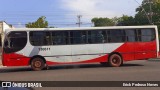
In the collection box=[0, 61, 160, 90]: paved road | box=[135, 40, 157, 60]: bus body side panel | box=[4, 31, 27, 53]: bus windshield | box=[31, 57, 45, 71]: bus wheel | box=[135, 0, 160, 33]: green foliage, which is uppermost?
box=[135, 0, 160, 33]: green foliage

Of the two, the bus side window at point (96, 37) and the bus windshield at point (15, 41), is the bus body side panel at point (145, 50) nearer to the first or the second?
the bus side window at point (96, 37)

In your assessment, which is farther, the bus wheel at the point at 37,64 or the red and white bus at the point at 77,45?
the bus wheel at the point at 37,64

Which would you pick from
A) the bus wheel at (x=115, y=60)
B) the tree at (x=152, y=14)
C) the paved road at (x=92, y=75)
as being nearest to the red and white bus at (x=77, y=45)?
the bus wheel at (x=115, y=60)

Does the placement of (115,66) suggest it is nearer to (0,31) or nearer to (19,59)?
(19,59)

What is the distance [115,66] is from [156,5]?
193 ft

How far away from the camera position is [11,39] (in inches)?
826

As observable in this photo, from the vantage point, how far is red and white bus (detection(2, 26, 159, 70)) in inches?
835

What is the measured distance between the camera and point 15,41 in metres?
21.1

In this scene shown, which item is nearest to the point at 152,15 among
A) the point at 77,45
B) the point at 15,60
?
the point at 77,45

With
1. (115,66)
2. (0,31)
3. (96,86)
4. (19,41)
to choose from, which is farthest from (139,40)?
(0,31)

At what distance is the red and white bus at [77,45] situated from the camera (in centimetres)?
2122

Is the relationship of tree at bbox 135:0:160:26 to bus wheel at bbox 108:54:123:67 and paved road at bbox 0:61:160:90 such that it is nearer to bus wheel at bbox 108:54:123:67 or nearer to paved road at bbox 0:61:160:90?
bus wheel at bbox 108:54:123:67

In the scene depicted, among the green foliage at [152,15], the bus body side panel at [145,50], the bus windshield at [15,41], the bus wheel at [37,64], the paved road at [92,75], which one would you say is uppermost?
the green foliage at [152,15]

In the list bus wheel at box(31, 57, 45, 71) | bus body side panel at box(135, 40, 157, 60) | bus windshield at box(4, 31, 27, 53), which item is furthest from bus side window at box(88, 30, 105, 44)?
bus windshield at box(4, 31, 27, 53)
